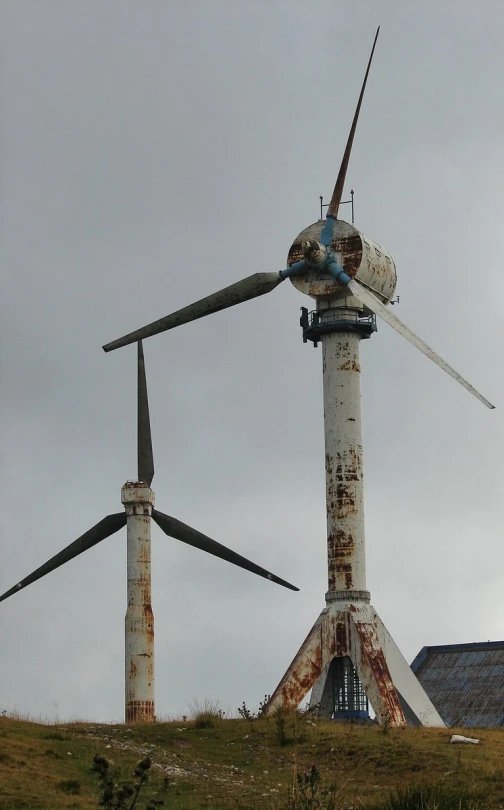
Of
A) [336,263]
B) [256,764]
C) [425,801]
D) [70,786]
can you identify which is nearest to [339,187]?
[336,263]

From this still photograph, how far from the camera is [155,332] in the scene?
6044 centimetres

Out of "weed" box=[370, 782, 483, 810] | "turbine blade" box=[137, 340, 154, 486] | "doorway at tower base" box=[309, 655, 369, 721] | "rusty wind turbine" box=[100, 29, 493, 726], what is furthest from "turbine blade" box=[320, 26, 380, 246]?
"weed" box=[370, 782, 483, 810]

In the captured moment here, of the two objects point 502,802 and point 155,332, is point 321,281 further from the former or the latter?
point 502,802

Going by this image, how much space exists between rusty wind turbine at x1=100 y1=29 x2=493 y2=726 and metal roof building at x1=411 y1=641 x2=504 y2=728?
7.76 metres

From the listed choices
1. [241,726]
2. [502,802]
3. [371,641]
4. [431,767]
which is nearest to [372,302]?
[371,641]

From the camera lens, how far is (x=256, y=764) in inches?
1569

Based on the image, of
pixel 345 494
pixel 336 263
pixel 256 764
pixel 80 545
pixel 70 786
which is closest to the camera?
pixel 70 786

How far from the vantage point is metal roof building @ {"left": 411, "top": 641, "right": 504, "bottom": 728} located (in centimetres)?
6184

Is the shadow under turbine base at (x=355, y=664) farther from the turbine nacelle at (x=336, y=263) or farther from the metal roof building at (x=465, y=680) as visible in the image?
the turbine nacelle at (x=336, y=263)

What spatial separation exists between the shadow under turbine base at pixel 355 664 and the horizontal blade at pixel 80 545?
10.3m

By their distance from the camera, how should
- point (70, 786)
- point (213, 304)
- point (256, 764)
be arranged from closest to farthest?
point (70, 786), point (256, 764), point (213, 304)

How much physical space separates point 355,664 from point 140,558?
395 inches

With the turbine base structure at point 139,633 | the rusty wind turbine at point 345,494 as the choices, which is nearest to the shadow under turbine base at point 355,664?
the rusty wind turbine at point 345,494

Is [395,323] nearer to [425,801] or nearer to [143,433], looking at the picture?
[143,433]
